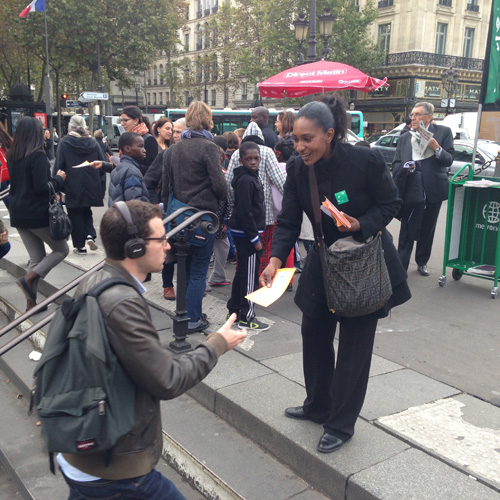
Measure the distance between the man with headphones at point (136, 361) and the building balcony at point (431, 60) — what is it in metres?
42.3

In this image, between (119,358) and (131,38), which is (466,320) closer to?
(119,358)

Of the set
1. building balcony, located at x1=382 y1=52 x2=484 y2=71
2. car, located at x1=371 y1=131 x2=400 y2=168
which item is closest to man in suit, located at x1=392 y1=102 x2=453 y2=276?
car, located at x1=371 y1=131 x2=400 y2=168

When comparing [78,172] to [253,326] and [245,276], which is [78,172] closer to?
[245,276]

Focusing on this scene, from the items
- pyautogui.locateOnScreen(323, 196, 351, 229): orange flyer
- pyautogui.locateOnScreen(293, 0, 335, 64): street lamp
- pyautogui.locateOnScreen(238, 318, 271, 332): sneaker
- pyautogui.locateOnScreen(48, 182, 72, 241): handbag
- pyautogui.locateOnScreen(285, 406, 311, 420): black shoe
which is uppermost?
pyautogui.locateOnScreen(293, 0, 335, 64): street lamp

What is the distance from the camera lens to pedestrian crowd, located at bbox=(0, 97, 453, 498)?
194 cm

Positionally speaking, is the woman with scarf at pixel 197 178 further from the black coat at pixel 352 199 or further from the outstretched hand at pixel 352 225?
the outstretched hand at pixel 352 225

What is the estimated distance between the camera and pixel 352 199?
9.55 ft

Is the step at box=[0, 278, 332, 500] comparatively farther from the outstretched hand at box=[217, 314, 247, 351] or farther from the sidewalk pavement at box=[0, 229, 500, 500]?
Result: the outstretched hand at box=[217, 314, 247, 351]

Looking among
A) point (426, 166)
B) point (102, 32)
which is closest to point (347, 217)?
point (426, 166)

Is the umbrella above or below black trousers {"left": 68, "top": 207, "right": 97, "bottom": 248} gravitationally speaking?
above

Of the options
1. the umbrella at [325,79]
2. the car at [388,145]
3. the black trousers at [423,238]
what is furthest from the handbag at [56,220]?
the car at [388,145]

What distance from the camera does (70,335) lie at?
1.75 metres

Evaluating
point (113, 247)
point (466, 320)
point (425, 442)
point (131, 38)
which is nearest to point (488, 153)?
point (466, 320)

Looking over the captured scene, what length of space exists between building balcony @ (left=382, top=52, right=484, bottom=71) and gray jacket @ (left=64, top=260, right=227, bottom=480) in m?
42.4
